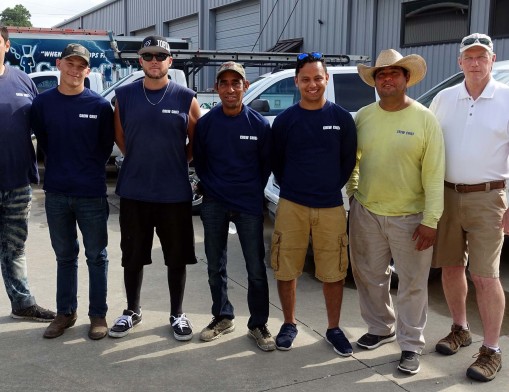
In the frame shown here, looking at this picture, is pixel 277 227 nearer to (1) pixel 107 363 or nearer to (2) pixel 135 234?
(2) pixel 135 234

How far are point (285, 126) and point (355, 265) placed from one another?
105 centimetres

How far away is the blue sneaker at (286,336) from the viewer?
4.12m

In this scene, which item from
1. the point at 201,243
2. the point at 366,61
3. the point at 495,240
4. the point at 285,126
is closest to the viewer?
the point at 495,240

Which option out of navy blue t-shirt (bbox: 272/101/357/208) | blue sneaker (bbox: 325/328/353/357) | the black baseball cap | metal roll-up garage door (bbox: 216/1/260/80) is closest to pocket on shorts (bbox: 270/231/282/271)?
navy blue t-shirt (bbox: 272/101/357/208)

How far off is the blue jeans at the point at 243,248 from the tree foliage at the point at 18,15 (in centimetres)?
7106

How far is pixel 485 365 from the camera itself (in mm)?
3723

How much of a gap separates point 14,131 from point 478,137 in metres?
3.04

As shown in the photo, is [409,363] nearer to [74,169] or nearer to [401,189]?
[401,189]

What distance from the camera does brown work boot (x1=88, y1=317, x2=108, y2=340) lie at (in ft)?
13.9

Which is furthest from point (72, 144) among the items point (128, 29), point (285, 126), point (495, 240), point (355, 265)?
point (128, 29)

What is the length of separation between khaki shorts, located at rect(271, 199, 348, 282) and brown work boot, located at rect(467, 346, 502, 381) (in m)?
0.97

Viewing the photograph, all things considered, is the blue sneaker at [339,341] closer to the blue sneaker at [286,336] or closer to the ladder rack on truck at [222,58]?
the blue sneaker at [286,336]

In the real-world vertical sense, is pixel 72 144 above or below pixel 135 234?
above

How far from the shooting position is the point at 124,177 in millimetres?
4129
